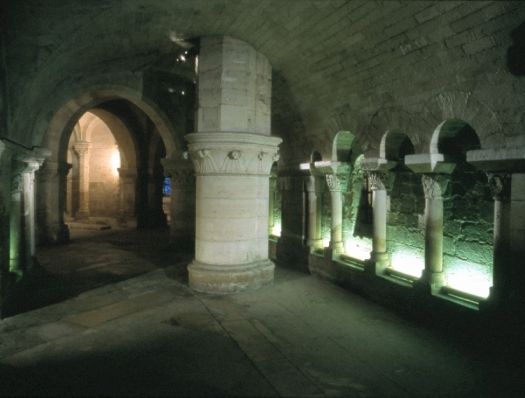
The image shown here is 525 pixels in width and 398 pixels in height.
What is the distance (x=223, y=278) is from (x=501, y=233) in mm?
3709

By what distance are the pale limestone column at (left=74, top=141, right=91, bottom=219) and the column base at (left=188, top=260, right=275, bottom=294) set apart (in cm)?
1296

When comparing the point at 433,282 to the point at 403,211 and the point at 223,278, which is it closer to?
the point at 403,211

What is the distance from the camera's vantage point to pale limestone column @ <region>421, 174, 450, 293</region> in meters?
4.89

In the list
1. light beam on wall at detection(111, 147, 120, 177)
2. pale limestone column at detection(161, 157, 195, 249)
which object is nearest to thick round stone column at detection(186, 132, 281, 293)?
pale limestone column at detection(161, 157, 195, 249)

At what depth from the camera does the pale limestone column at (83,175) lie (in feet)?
55.6

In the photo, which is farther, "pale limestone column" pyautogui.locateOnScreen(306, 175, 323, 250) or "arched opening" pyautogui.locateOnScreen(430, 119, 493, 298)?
"pale limestone column" pyautogui.locateOnScreen(306, 175, 323, 250)

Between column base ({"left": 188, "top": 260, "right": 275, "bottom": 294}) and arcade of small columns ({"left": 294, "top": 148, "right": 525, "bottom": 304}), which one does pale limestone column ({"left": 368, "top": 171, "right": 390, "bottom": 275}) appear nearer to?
arcade of small columns ({"left": 294, "top": 148, "right": 525, "bottom": 304})

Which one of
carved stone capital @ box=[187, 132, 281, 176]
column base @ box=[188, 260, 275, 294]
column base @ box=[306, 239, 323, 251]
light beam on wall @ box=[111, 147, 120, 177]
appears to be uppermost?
light beam on wall @ box=[111, 147, 120, 177]

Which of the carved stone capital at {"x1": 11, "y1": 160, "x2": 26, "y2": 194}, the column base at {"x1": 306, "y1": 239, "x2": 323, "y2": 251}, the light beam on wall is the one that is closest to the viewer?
the carved stone capital at {"x1": 11, "y1": 160, "x2": 26, "y2": 194}

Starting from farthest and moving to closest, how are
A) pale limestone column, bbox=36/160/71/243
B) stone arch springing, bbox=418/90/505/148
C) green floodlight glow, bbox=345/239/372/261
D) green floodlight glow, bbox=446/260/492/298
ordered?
pale limestone column, bbox=36/160/71/243, green floodlight glow, bbox=345/239/372/261, green floodlight glow, bbox=446/260/492/298, stone arch springing, bbox=418/90/505/148

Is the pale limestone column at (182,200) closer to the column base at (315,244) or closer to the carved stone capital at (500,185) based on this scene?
the column base at (315,244)

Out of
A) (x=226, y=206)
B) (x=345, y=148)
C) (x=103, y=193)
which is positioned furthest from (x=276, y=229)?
(x=103, y=193)

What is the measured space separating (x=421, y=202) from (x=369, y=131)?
1296 mm

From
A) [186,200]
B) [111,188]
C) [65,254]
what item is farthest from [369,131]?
[111,188]
